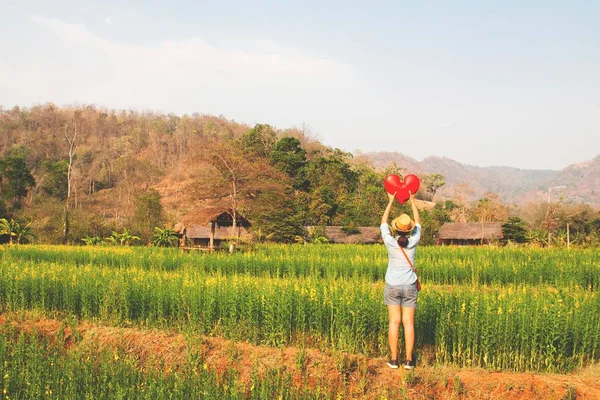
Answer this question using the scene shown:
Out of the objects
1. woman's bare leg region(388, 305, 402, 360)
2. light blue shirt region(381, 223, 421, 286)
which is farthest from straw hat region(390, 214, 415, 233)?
woman's bare leg region(388, 305, 402, 360)

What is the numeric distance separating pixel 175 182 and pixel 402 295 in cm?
6445

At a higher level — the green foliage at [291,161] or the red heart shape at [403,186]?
the green foliage at [291,161]

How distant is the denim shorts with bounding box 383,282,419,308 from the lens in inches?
244

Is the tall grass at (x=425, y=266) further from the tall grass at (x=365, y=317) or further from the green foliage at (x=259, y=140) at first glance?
the green foliage at (x=259, y=140)

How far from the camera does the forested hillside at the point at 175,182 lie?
33188 millimetres

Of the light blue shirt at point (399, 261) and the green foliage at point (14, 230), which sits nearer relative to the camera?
the light blue shirt at point (399, 261)

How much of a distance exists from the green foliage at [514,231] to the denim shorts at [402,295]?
34353mm

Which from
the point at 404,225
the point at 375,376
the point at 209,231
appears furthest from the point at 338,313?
the point at 209,231

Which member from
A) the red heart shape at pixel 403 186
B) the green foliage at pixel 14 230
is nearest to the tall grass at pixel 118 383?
the red heart shape at pixel 403 186

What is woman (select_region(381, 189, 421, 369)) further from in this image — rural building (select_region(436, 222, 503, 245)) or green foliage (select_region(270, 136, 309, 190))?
green foliage (select_region(270, 136, 309, 190))

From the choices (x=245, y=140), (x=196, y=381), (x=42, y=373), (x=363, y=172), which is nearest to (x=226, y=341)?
(x=196, y=381)

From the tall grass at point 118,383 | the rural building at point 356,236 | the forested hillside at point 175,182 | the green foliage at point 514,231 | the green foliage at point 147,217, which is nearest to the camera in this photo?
the tall grass at point 118,383

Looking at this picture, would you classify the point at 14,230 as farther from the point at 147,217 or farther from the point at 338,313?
the point at 338,313

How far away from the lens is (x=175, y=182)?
2682 inches
